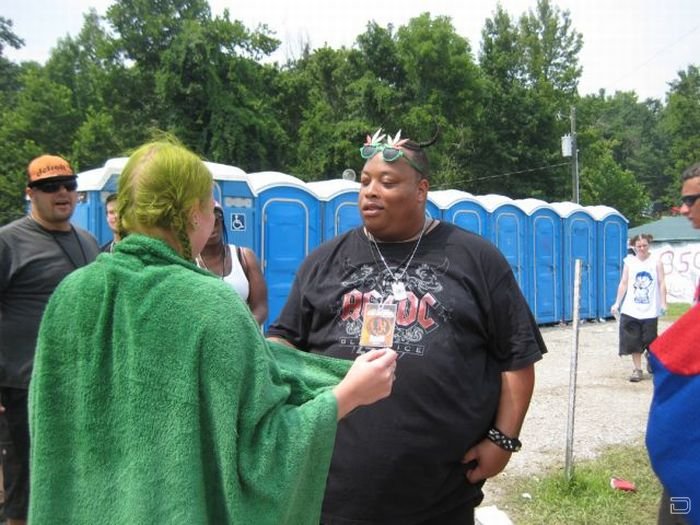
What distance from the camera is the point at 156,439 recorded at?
1.25m

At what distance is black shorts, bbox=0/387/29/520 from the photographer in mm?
3299

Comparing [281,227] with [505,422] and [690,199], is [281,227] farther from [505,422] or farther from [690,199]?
[505,422]

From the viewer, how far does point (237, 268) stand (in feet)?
12.6

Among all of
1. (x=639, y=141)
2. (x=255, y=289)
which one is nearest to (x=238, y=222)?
(x=255, y=289)

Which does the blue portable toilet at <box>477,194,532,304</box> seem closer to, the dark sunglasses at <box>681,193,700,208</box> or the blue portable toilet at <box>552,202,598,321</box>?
the blue portable toilet at <box>552,202,598,321</box>

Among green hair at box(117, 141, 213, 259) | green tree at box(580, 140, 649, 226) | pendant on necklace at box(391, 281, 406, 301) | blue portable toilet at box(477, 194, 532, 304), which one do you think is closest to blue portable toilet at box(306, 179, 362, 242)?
blue portable toilet at box(477, 194, 532, 304)

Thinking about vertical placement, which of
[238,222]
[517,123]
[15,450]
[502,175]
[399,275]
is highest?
[517,123]

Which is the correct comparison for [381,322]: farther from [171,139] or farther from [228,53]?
[228,53]

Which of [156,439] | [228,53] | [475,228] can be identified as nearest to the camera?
[156,439]

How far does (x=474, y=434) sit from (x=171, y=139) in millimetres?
1341

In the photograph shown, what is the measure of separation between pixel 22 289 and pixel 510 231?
33.2 ft

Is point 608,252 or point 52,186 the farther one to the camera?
point 608,252

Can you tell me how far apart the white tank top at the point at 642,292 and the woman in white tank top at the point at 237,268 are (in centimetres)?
572

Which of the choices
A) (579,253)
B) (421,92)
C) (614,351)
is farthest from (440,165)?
(614,351)
